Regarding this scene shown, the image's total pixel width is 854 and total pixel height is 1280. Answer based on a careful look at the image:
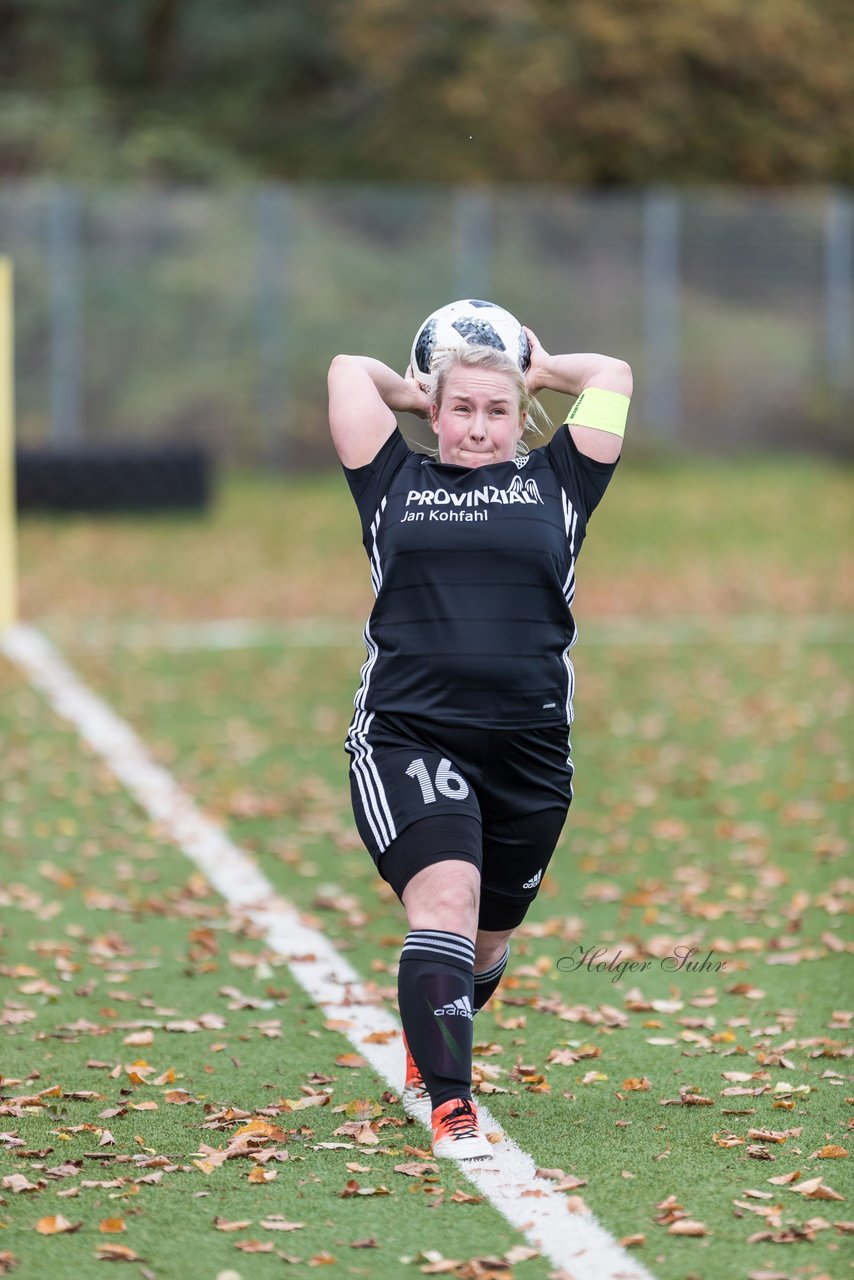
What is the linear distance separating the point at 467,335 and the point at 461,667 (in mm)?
833

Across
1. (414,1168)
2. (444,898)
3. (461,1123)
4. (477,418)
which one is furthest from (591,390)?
(414,1168)

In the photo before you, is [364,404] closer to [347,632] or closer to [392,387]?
[392,387]

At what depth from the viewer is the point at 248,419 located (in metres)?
23.8

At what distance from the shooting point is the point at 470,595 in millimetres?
4473

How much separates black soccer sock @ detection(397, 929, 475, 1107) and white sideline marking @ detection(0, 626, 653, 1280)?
244 mm

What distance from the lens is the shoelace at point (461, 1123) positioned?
4332 millimetres

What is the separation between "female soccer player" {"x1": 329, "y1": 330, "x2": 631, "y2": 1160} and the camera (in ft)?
14.3

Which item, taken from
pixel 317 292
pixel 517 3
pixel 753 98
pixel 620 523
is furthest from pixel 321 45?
pixel 620 523

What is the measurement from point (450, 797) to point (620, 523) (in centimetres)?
1678

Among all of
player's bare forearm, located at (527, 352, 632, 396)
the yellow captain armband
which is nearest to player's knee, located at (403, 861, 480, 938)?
the yellow captain armband

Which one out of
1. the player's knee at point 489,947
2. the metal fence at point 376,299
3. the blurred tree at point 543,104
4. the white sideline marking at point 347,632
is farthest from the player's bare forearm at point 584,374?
the blurred tree at point 543,104

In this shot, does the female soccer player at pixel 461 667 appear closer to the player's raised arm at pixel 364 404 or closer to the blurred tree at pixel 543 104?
the player's raised arm at pixel 364 404

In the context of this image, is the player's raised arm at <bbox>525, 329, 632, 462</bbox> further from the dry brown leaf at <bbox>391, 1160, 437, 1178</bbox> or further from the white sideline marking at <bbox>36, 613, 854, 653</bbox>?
the white sideline marking at <bbox>36, 613, 854, 653</bbox>

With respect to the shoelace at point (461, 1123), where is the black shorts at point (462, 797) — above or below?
above
